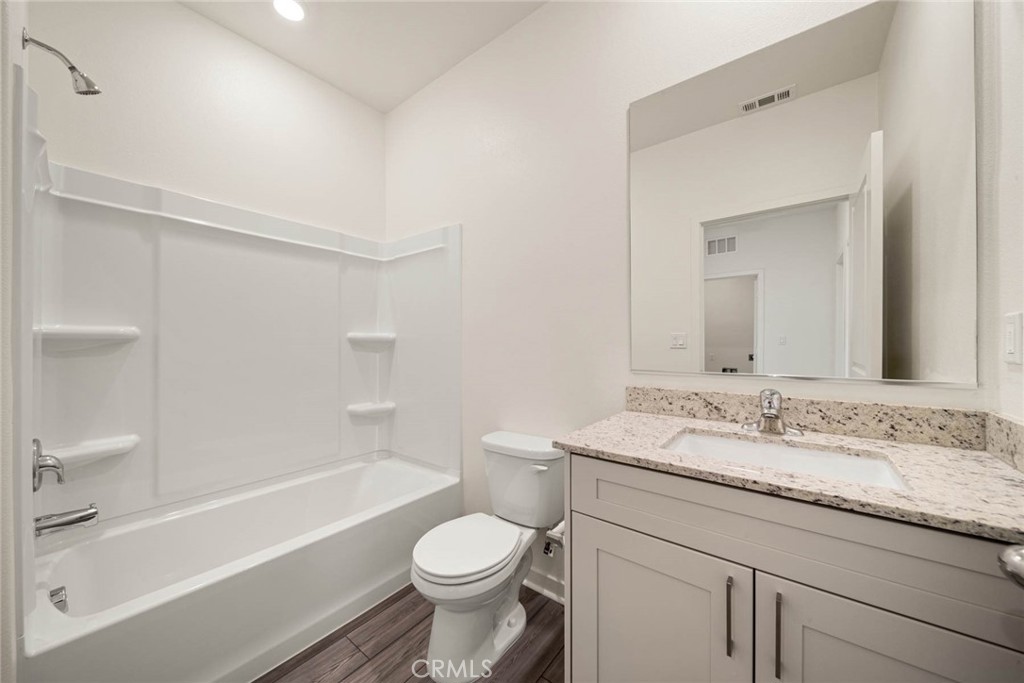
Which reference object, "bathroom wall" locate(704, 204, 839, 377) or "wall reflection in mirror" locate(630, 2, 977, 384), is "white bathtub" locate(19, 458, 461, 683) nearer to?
"wall reflection in mirror" locate(630, 2, 977, 384)

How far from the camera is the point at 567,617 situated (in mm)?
1069

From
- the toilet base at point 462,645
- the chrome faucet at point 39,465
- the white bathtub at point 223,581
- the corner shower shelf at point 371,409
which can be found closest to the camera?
the white bathtub at point 223,581

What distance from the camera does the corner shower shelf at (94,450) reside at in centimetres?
141

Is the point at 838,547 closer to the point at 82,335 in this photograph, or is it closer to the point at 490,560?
the point at 490,560

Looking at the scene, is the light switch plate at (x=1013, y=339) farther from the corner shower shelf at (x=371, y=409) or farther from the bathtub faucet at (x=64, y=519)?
the bathtub faucet at (x=64, y=519)

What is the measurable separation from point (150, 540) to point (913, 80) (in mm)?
3175

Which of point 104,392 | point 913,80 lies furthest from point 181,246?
point 913,80

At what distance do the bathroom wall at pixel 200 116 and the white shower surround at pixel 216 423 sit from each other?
0.14 meters

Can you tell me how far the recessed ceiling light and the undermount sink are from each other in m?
2.50

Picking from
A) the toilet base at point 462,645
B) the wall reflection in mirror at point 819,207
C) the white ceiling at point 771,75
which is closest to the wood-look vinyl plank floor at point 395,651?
the toilet base at point 462,645

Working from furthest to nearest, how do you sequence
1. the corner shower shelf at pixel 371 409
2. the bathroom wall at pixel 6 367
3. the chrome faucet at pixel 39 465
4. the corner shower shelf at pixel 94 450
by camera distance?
the corner shower shelf at pixel 371 409
the corner shower shelf at pixel 94 450
the chrome faucet at pixel 39 465
the bathroom wall at pixel 6 367

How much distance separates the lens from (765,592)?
0.77 meters

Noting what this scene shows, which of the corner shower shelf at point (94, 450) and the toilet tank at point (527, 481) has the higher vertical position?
the corner shower shelf at point (94, 450)

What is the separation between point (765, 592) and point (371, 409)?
7.11ft
